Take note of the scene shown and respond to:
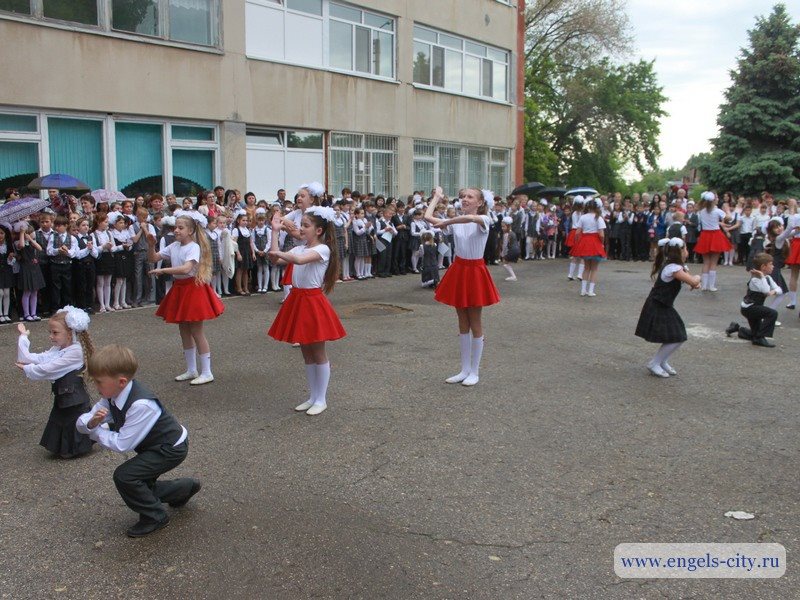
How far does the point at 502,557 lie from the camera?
4.05 meters

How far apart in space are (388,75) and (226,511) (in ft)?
64.6

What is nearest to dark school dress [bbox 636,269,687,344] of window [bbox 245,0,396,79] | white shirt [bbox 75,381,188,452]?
white shirt [bbox 75,381,188,452]

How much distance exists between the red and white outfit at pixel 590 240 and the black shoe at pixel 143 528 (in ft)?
37.4

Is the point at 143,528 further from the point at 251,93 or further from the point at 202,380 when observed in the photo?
the point at 251,93

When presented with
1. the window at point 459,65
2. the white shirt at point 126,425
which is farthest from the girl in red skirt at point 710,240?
the white shirt at point 126,425

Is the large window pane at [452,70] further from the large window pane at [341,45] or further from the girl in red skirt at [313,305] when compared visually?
the girl in red skirt at [313,305]

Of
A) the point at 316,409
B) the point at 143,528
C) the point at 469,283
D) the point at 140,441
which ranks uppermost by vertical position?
the point at 469,283

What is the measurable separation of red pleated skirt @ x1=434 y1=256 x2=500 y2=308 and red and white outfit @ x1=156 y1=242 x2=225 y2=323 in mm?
2328

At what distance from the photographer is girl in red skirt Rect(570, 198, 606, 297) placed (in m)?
14.4

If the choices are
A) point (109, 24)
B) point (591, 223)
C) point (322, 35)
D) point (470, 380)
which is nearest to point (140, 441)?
point (470, 380)

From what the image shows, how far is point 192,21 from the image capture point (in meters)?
16.8

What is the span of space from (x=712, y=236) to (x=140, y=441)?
533 inches

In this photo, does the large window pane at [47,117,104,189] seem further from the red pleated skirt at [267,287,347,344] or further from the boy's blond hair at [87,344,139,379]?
the boy's blond hair at [87,344,139,379]

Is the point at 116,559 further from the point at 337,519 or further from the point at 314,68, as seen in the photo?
the point at 314,68
